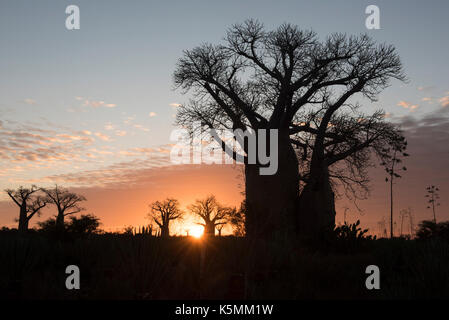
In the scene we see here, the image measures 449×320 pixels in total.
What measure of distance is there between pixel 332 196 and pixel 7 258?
441 inches

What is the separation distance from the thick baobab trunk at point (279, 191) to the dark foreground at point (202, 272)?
16.4 ft

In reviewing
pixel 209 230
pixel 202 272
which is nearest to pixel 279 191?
pixel 202 272

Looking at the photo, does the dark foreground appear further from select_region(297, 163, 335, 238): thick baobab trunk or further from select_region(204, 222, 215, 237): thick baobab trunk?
select_region(297, 163, 335, 238): thick baobab trunk

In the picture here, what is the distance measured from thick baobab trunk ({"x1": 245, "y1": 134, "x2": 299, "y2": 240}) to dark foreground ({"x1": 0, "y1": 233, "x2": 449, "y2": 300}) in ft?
16.4

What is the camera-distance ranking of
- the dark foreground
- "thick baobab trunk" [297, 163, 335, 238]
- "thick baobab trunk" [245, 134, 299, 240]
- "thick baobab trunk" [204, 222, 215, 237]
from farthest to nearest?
"thick baobab trunk" [297, 163, 335, 238] < "thick baobab trunk" [245, 134, 299, 240] < "thick baobab trunk" [204, 222, 215, 237] < the dark foreground

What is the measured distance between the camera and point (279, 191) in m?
14.5

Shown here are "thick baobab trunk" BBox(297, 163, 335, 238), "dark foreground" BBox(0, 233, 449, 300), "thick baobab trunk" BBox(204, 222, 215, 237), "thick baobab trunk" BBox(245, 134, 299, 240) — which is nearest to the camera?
"dark foreground" BBox(0, 233, 449, 300)

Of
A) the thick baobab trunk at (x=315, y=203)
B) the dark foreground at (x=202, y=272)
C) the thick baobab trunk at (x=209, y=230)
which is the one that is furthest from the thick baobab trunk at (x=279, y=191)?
the dark foreground at (x=202, y=272)

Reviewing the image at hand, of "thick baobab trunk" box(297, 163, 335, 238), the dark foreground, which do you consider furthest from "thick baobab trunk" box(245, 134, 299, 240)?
the dark foreground

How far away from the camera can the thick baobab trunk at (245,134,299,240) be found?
14430 millimetres

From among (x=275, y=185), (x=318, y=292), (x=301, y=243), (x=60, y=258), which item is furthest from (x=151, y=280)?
(x=275, y=185)

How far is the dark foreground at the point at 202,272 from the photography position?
5297mm

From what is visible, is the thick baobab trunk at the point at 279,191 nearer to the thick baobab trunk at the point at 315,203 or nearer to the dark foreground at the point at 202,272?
the thick baobab trunk at the point at 315,203
